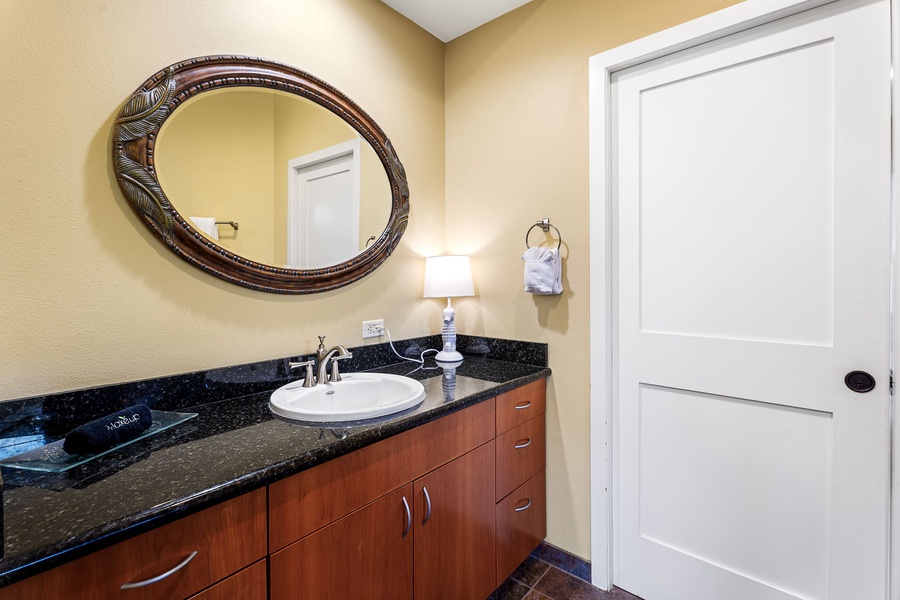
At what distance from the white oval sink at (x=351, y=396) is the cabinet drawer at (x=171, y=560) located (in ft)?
1.11

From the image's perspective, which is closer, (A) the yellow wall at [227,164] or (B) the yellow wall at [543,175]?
(A) the yellow wall at [227,164]

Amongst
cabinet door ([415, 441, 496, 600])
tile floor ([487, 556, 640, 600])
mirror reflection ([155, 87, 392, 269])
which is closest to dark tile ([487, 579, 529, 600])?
tile floor ([487, 556, 640, 600])

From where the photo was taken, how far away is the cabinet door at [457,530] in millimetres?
1271

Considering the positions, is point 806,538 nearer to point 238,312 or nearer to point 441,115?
point 238,312

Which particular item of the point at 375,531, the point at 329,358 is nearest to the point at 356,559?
the point at 375,531

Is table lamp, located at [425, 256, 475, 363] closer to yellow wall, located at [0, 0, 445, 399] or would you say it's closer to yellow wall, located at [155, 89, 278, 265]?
yellow wall, located at [0, 0, 445, 399]

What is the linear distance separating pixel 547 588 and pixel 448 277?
1.40 metres

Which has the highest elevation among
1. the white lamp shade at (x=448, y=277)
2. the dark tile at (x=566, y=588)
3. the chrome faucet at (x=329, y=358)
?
the white lamp shade at (x=448, y=277)

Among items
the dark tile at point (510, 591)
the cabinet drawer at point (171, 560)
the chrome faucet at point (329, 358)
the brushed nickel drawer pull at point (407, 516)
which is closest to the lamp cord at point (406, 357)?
the chrome faucet at point (329, 358)

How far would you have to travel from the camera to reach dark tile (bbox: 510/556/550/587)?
5.76 feet

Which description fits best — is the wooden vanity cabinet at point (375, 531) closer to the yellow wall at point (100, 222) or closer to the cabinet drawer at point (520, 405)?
the cabinet drawer at point (520, 405)

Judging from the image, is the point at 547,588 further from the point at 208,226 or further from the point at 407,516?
the point at 208,226

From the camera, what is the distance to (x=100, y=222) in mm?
1141

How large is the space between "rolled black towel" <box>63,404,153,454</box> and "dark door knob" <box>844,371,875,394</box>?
78.5 inches
